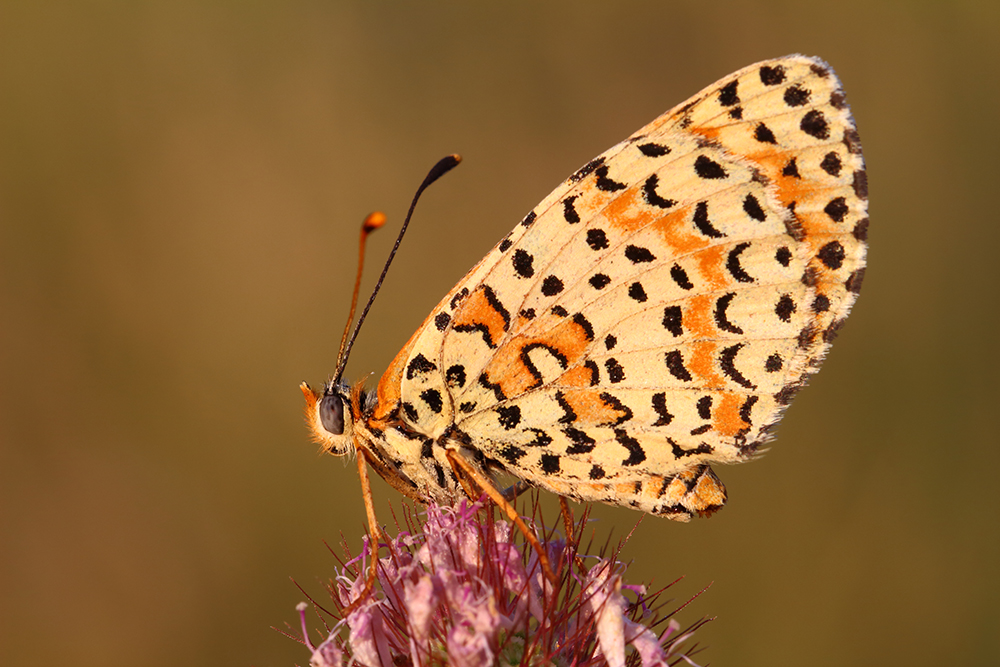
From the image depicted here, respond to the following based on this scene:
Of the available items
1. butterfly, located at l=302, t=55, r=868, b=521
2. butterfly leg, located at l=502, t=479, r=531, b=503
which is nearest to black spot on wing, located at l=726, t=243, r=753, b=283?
butterfly, located at l=302, t=55, r=868, b=521

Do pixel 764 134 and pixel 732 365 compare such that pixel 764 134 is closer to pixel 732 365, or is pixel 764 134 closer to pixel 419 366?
pixel 732 365

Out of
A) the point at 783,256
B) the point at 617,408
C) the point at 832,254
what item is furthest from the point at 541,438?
the point at 832,254

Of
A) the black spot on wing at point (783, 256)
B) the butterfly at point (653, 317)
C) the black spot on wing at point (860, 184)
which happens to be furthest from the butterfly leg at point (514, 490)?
the black spot on wing at point (860, 184)

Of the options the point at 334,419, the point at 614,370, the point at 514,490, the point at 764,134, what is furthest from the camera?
the point at 514,490

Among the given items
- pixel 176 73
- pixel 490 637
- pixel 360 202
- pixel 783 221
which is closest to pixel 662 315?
pixel 783 221

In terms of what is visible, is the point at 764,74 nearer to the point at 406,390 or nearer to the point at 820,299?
the point at 820,299

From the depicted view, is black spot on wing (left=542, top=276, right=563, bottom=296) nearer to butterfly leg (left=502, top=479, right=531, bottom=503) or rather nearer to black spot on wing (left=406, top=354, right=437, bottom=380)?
black spot on wing (left=406, top=354, right=437, bottom=380)
